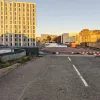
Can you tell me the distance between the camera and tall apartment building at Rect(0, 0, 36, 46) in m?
135

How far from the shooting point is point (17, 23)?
139m

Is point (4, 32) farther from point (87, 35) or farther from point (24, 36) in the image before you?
point (87, 35)

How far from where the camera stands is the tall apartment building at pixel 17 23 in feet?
444

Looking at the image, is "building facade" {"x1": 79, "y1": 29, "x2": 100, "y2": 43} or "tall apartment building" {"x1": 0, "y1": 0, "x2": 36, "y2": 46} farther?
"tall apartment building" {"x1": 0, "y1": 0, "x2": 36, "y2": 46}

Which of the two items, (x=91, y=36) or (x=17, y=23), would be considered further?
(x=17, y=23)

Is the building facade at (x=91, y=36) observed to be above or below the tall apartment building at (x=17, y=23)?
below

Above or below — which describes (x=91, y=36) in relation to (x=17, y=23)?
below

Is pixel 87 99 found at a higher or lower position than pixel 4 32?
lower

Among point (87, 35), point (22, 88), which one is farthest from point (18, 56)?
point (87, 35)

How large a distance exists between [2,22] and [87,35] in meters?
58.8

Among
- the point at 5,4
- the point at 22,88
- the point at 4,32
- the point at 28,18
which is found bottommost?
the point at 22,88

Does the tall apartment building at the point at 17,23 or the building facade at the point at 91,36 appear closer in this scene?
the building facade at the point at 91,36

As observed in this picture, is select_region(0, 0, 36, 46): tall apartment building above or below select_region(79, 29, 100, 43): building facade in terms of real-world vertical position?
above

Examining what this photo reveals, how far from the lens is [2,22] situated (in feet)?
449
